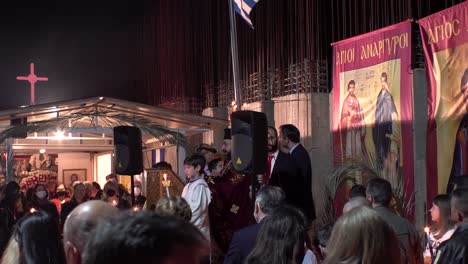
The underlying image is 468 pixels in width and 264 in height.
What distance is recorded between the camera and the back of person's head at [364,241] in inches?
96.7

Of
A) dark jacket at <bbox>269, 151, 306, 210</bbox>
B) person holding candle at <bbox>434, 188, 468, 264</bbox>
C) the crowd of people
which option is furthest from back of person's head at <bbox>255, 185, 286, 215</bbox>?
dark jacket at <bbox>269, 151, 306, 210</bbox>

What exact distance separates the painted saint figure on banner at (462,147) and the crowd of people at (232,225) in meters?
2.50

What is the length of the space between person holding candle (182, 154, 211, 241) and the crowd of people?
11mm

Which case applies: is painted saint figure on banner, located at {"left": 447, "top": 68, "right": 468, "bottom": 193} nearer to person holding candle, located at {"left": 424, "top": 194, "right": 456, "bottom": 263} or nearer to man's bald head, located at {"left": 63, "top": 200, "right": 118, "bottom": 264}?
person holding candle, located at {"left": 424, "top": 194, "right": 456, "bottom": 263}

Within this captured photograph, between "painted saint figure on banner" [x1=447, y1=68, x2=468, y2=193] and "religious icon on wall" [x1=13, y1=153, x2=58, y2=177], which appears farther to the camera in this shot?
"religious icon on wall" [x1=13, y1=153, x2=58, y2=177]

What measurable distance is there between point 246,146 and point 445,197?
7.20 ft

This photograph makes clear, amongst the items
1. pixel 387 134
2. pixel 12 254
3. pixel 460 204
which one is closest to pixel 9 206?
pixel 12 254

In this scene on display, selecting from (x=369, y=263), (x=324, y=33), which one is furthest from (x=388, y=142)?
(x=369, y=263)

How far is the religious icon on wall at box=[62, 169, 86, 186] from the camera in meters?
15.9

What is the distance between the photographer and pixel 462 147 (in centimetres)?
834

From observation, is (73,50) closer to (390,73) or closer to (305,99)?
(305,99)

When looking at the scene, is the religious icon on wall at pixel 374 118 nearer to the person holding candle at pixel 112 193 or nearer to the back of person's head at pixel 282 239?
the person holding candle at pixel 112 193

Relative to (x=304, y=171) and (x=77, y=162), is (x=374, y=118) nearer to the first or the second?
(x=304, y=171)

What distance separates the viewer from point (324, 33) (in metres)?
11.8
